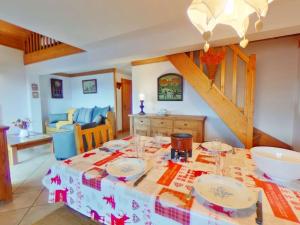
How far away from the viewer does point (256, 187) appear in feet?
2.73

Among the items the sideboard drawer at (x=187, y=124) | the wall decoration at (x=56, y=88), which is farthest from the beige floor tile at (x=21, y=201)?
the wall decoration at (x=56, y=88)

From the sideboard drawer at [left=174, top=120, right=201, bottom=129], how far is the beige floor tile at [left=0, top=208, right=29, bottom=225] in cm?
233

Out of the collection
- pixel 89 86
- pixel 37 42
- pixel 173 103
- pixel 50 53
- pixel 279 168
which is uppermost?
pixel 37 42

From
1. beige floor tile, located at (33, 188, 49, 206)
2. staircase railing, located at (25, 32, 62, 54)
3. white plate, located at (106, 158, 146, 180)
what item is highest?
staircase railing, located at (25, 32, 62, 54)

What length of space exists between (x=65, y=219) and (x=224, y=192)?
5.08 ft

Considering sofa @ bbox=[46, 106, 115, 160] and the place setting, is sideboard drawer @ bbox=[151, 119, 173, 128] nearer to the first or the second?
sofa @ bbox=[46, 106, 115, 160]

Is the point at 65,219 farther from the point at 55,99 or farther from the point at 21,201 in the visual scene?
the point at 55,99

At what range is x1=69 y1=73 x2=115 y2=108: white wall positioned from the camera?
193 inches

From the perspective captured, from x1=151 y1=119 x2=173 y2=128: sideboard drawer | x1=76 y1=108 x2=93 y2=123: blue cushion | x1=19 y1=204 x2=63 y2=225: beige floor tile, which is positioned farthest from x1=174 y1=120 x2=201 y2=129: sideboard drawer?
x1=76 y1=108 x2=93 y2=123: blue cushion

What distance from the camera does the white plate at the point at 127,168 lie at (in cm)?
91

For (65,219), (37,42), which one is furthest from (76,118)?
(65,219)

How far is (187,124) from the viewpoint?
2783 mm

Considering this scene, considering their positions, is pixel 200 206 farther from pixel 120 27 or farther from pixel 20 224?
pixel 120 27

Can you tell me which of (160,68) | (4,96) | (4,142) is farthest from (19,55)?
(160,68)
